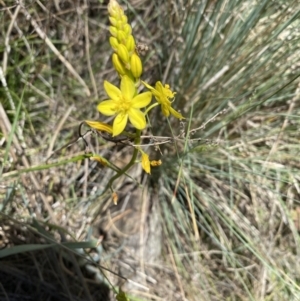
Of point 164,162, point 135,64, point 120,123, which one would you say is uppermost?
point 135,64

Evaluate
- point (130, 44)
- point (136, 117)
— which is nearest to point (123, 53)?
point (130, 44)

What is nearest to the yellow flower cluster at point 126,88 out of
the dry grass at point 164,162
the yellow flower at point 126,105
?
the yellow flower at point 126,105

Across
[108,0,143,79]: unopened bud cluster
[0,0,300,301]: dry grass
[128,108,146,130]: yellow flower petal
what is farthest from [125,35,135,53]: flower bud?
[0,0,300,301]: dry grass

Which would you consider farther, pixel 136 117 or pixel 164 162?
pixel 164 162

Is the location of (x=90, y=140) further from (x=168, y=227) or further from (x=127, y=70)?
(x=127, y=70)

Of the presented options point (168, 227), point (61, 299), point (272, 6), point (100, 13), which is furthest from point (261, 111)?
point (61, 299)

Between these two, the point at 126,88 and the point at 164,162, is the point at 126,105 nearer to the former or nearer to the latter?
the point at 126,88

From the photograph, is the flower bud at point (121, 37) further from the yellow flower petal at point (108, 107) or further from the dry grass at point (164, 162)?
the dry grass at point (164, 162)
